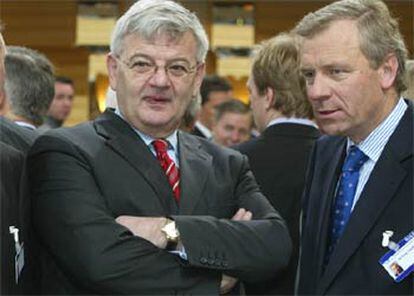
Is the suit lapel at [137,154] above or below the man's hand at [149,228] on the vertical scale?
above

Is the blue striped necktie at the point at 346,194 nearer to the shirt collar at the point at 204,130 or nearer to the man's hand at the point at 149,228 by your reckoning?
the man's hand at the point at 149,228

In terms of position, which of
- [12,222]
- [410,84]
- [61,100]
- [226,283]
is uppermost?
[410,84]

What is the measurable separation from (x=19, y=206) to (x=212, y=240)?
1.90 feet

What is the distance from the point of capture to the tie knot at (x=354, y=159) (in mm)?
2723

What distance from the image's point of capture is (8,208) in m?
2.27

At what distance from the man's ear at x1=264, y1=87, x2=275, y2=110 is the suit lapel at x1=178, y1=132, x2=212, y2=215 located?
1047 mm

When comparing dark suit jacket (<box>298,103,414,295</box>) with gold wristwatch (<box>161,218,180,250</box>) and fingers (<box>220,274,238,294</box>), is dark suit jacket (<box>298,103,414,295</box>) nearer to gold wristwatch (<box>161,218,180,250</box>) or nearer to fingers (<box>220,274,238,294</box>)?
fingers (<box>220,274,238,294</box>)

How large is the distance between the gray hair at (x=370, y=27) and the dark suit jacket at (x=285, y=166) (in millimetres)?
897

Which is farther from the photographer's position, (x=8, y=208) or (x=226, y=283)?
(x=226, y=283)

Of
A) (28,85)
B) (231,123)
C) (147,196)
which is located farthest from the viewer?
(231,123)

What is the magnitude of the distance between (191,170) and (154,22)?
49 cm

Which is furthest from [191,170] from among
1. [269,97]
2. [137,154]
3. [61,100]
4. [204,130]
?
[61,100]

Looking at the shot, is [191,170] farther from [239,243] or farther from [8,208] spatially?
[8,208]

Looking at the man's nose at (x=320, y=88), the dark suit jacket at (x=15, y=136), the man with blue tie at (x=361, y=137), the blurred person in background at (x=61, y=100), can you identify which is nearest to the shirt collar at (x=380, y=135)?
the man with blue tie at (x=361, y=137)
